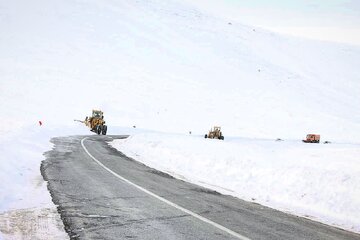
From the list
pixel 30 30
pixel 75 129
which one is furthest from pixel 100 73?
pixel 75 129

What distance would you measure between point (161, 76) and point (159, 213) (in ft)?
205

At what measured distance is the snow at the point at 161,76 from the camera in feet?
181

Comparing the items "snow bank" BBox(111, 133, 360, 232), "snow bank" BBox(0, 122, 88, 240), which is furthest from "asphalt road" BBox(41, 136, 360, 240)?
"snow bank" BBox(111, 133, 360, 232)

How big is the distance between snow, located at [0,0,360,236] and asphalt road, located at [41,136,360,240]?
1278 cm

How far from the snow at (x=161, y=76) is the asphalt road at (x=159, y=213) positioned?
1278 cm

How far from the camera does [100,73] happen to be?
66.6 meters

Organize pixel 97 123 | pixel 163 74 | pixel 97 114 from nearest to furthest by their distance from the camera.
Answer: pixel 97 114 → pixel 97 123 → pixel 163 74

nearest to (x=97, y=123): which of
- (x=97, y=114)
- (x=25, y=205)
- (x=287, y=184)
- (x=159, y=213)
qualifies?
(x=97, y=114)

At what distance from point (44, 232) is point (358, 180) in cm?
734

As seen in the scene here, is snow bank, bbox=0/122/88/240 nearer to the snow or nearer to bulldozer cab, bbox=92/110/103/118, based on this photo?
the snow

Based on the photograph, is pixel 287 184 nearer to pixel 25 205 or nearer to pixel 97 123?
pixel 25 205

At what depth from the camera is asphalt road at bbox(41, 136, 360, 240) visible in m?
6.79

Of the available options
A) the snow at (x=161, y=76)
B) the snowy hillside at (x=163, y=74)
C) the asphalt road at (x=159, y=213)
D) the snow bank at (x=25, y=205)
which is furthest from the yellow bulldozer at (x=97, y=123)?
the asphalt road at (x=159, y=213)

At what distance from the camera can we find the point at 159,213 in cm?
Result: 805
